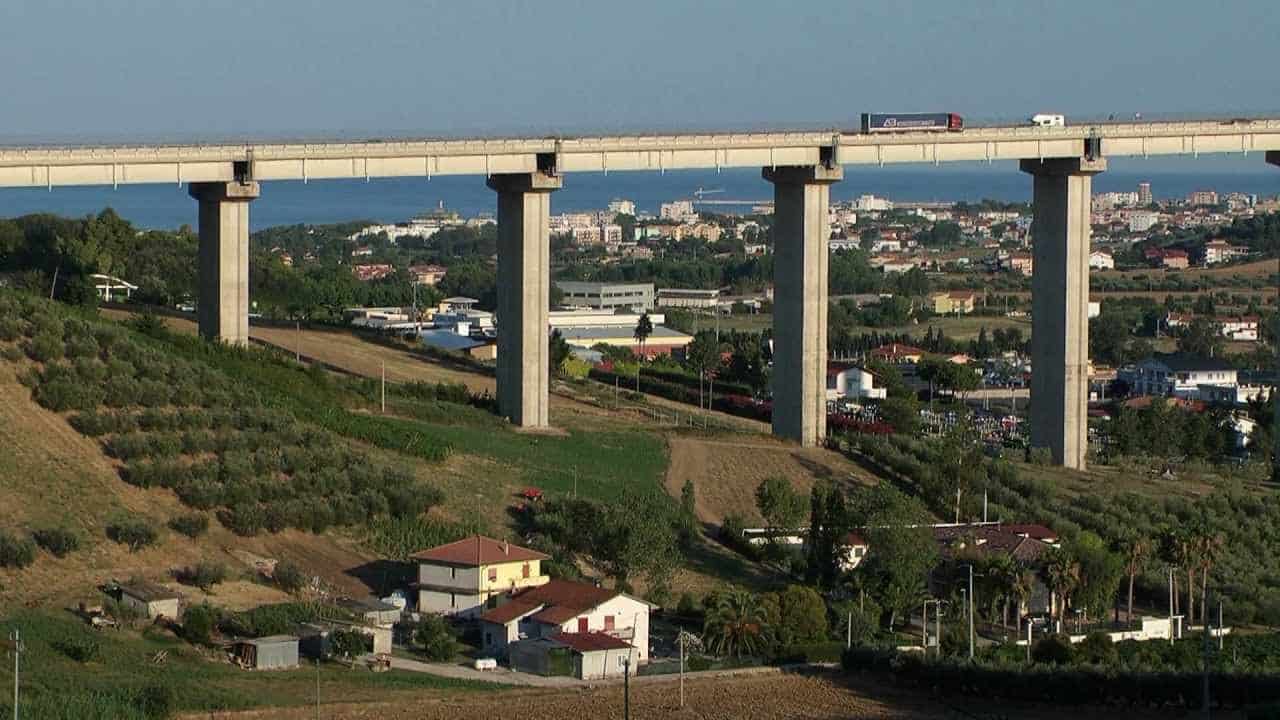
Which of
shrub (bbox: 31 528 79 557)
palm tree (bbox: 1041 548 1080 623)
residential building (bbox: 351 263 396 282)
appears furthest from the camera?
residential building (bbox: 351 263 396 282)

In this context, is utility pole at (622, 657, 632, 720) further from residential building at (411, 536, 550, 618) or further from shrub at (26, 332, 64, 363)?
shrub at (26, 332, 64, 363)

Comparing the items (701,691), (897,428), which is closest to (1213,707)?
(701,691)

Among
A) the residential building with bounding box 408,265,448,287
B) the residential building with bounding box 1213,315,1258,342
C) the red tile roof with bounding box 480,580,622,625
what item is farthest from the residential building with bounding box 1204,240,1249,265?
Result: the red tile roof with bounding box 480,580,622,625

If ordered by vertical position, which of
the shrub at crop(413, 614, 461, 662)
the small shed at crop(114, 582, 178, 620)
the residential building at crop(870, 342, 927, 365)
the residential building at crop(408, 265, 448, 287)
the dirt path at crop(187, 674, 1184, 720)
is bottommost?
the dirt path at crop(187, 674, 1184, 720)

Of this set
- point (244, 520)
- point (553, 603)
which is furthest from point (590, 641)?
point (244, 520)

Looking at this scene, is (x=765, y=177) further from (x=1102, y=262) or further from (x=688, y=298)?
(x=1102, y=262)

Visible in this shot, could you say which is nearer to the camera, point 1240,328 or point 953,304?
point 1240,328

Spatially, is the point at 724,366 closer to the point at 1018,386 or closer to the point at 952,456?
the point at 1018,386
